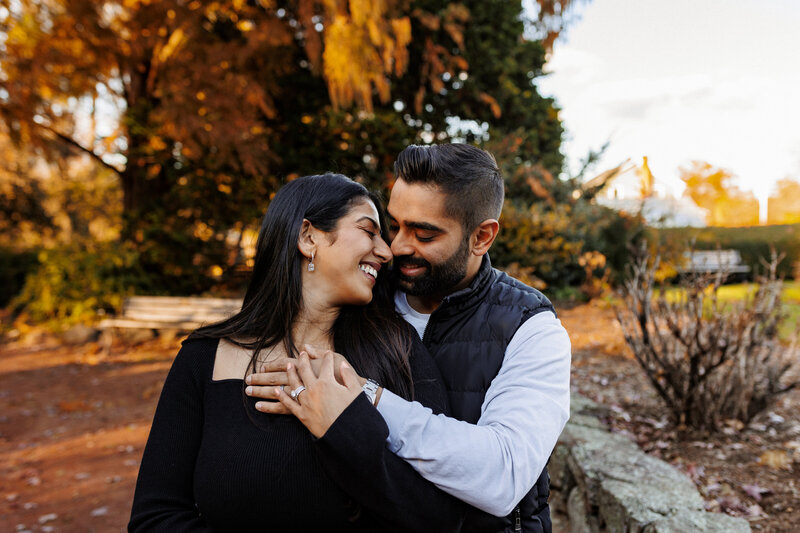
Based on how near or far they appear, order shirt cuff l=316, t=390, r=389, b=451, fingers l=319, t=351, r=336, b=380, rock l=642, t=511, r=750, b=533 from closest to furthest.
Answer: shirt cuff l=316, t=390, r=389, b=451 → fingers l=319, t=351, r=336, b=380 → rock l=642, t=511, r=750, b=533

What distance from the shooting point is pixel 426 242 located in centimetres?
221

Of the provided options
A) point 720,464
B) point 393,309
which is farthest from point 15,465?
point 720,464

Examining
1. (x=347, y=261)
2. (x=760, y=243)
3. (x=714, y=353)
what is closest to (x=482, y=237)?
(x=347, y=261)

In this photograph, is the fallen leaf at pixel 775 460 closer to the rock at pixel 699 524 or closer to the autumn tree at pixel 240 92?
the rock at pixel 699 524

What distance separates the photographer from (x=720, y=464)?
3.39 m

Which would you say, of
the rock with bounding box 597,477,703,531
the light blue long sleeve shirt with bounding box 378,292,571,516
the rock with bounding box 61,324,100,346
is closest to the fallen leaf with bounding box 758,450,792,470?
the rock with bounding box 597,477,703,531

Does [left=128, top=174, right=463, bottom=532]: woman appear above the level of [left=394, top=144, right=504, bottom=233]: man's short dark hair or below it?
below

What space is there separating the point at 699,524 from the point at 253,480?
6.64 feet

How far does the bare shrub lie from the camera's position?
3658 millimetres

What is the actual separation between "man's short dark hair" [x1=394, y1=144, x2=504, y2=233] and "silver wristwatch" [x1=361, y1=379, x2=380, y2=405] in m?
0.84

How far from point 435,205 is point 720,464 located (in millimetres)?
2625

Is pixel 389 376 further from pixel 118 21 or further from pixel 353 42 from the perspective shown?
pixel 118 21

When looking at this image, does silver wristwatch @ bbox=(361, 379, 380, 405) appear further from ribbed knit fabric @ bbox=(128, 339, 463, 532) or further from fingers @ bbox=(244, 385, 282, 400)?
fingers @ bbox=(244, 385, 282, 400)

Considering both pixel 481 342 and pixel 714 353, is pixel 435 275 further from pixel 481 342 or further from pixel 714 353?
pixel 714 353
